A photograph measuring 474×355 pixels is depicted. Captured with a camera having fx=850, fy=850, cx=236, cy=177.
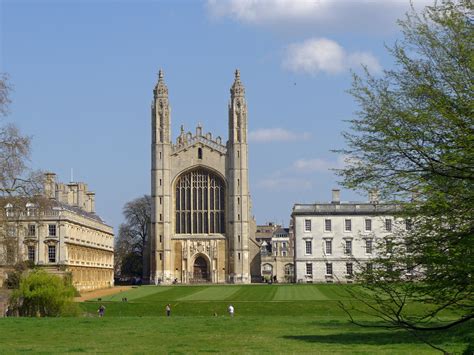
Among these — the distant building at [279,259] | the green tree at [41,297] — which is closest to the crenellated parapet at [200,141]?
the distant building at [279,259]

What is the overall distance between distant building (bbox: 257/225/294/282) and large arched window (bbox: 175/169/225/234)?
876 cm

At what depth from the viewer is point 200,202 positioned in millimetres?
86625

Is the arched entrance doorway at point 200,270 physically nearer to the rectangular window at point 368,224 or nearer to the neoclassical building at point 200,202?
the neoclassical building at point 200,202

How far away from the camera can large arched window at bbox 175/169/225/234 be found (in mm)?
86188

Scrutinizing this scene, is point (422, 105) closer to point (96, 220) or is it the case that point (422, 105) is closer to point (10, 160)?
point (10, 160)

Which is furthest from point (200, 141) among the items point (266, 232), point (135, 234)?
point (266, 232)

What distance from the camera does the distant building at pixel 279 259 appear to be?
104250 millimetres

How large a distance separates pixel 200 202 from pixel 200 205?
0.31 metres

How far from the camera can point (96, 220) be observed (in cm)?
7938

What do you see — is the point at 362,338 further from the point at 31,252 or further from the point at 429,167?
the point at 31,252

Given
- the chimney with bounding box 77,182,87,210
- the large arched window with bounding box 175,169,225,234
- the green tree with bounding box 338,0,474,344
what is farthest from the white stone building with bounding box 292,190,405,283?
the green tree with bounding box 338,0,474,344

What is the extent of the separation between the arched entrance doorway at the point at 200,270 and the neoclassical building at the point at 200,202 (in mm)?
101

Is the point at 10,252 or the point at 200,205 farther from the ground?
the point at 200,205

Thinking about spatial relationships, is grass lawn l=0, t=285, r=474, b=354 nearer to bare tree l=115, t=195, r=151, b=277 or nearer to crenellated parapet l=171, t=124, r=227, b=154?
crenellated parapet l=171, t=124, r=227, b=154
